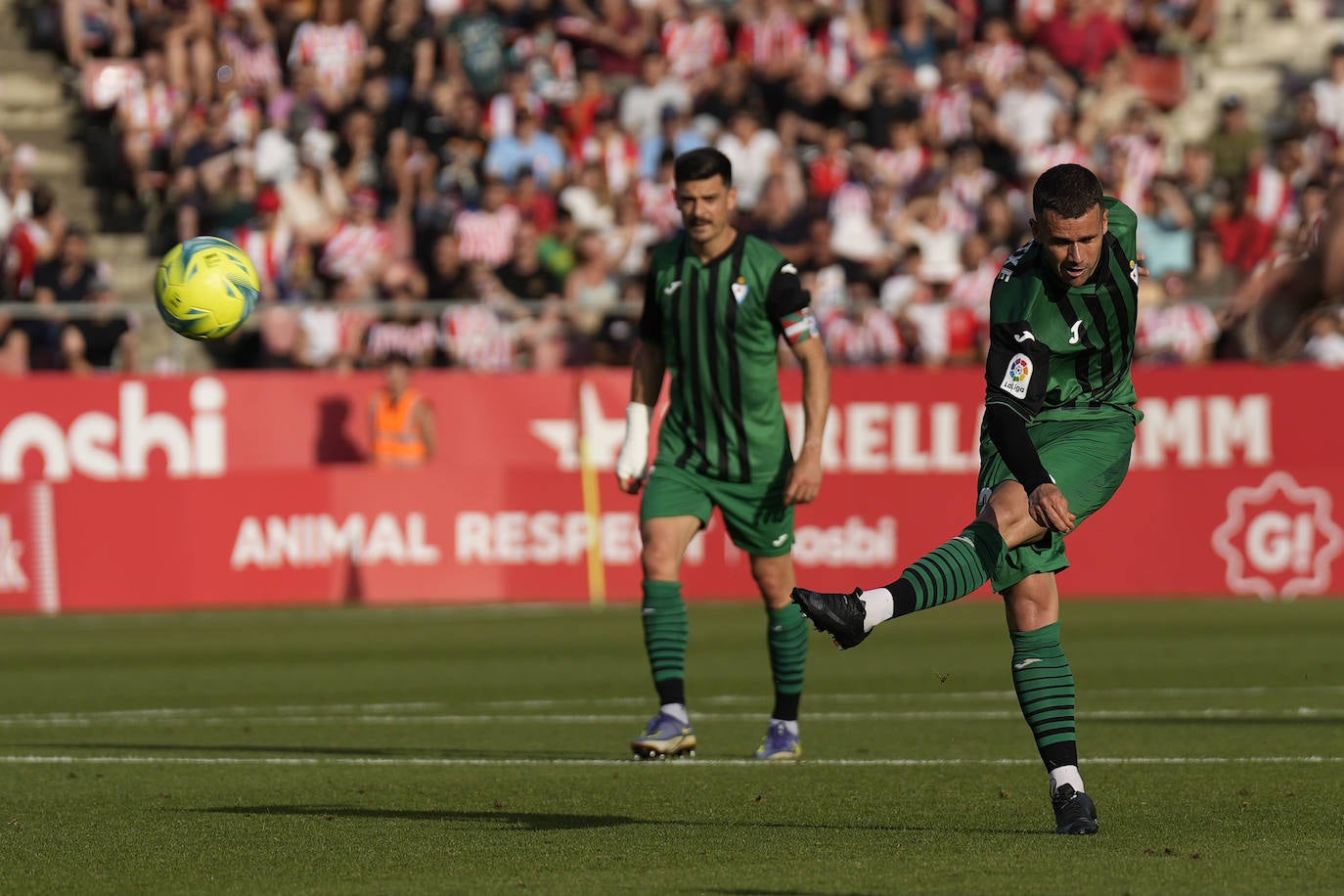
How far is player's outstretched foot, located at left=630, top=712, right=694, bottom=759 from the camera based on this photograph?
9117mm

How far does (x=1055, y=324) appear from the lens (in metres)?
6.98

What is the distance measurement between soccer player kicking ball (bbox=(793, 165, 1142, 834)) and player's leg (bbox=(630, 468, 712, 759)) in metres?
2.43

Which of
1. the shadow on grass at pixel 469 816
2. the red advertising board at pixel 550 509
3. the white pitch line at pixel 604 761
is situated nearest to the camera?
the shadow on grass at pixel 469 816

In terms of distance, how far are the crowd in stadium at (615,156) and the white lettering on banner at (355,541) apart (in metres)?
2.22

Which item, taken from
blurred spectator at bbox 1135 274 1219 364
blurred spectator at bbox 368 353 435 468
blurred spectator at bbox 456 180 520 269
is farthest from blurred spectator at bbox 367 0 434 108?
blurred spectator at bbox 1135 274 1219 364

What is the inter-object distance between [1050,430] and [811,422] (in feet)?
7.72

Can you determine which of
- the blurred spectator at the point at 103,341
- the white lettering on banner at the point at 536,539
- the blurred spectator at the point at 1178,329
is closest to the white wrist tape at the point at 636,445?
the white lettering on banner at the point at 536,539

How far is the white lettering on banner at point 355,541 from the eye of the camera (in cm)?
1897

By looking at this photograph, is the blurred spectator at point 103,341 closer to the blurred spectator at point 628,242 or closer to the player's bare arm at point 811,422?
the blurred spectator at point 628,242

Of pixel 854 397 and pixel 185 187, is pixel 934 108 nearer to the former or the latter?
pixel 854 397

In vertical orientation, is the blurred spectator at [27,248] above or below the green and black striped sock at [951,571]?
above

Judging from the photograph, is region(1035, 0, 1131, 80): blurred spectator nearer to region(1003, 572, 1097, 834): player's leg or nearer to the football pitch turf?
the football pitch turf

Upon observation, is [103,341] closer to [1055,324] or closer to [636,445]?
[636,445]

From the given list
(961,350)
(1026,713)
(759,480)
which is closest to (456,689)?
(759,480)
